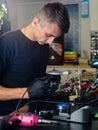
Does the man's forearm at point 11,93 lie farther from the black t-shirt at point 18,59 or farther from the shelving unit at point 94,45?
the shelving unit at point 94,45

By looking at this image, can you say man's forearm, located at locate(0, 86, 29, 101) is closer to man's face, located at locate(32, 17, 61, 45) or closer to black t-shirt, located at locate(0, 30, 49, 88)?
black t-shirt, located at locate(0, 30, 49, 88)

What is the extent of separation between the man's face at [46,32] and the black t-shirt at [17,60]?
0.12 meters

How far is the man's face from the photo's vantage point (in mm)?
1472

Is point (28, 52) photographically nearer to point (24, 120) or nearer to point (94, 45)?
point (24, 120)

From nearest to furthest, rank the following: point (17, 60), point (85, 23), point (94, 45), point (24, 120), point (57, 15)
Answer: point (24, 120)
point (57, 15)
point (17, 60)
point (94, 45)
point (85, 23)

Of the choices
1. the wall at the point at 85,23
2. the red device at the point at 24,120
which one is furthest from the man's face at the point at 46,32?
the wall at the point at 85,23

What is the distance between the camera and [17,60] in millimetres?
1648

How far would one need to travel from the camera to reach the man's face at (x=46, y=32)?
1.47m

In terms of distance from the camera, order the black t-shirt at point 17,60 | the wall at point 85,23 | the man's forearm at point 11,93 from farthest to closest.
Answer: the wall at point 85,23, the black t-shirt at point 17,60, the man's forearm at point 11,93

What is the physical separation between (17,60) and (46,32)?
0.86ft

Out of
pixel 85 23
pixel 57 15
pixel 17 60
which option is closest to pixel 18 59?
pixel 17 60

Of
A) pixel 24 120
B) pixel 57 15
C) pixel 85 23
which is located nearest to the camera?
pixel 24 120

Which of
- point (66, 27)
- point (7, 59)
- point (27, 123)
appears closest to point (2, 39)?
point (7, 59)

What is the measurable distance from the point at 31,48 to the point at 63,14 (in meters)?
0.37
